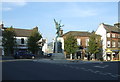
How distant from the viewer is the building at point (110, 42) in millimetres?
52688

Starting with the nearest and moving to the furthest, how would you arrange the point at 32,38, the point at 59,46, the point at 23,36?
the point at 59,46
the point at 32,38
the point at 23,36

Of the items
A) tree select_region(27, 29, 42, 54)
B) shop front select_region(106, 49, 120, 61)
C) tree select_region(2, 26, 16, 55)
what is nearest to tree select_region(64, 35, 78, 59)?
tree select_region(27, 29, 42, 54)

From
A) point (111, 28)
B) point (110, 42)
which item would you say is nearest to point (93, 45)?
point (110, 42)

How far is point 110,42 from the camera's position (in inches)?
2089

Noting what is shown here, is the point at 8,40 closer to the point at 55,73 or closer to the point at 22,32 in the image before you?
the point at 22,32

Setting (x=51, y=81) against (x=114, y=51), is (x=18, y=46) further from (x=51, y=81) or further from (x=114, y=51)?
(x=51, y=81)

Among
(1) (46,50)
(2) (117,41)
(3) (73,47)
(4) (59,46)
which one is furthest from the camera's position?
(1) (46,50)

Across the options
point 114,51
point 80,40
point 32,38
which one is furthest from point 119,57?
point 32,38

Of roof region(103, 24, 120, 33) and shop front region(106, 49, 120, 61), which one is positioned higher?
roof region(103, 24, 120, 33)

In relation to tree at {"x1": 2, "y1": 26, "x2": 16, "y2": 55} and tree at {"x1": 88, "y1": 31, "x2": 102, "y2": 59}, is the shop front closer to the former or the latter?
tree at {"x1": 88, "y1": 31, "x2": 102, "y2": 59}

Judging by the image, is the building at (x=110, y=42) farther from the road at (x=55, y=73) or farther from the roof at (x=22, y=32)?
the road at (x=55, y=73)

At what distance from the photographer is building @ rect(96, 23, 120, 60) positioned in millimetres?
52688

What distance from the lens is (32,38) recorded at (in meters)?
50.8

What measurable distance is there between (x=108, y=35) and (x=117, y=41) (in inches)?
144
